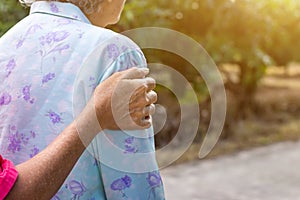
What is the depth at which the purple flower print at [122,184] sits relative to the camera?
1.23 metres

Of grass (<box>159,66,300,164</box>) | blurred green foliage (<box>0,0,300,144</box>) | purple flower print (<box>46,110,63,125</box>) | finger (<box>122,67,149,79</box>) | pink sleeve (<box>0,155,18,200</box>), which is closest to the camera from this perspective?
pink sleeve (<box>0,155,18,200</box>)

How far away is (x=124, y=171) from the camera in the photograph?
123 centimetres

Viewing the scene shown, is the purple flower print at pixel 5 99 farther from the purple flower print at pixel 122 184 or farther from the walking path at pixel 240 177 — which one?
the walking path at pixel 240 177

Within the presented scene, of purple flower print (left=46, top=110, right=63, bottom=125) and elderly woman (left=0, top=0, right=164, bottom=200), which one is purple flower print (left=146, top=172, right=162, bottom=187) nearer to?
elderly woman (left=0, top=0, right=164, bottom=200)

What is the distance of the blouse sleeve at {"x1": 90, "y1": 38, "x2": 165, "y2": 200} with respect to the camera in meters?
1.21

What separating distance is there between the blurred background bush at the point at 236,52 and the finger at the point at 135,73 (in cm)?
93

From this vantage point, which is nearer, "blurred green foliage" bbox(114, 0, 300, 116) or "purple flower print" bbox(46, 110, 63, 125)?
"purple flower print" bbox(46, 110, 63, 125)

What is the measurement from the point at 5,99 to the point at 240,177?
198 inches

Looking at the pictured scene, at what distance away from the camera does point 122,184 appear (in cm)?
123

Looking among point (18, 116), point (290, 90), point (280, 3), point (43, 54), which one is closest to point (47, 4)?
point (43, 54)

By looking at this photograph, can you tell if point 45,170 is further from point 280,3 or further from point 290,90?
point 290,90

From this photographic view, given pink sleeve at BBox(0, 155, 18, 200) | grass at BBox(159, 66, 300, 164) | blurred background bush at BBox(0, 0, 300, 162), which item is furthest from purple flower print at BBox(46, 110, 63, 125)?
grass at BBox(159, 66, 300, 164)

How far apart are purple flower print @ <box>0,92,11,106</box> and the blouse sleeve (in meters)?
0.20

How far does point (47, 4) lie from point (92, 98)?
28 cm
